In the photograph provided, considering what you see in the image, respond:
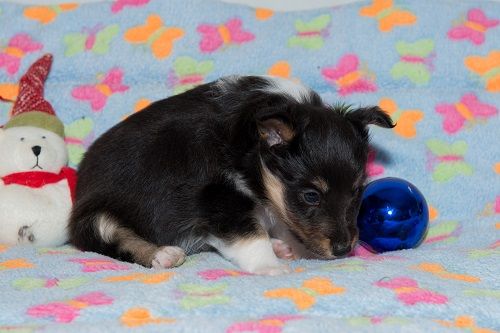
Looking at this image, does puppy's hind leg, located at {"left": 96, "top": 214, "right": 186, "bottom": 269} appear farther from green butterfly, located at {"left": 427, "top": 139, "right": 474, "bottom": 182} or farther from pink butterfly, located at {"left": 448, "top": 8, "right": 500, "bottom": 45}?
pink butterfly, located at {"left": 448, "top": 8, "right": 500, "bottom": 45}

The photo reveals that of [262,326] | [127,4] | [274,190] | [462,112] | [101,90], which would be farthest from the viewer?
[127,4]

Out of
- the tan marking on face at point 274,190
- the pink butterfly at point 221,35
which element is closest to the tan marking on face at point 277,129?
the tan marking on face at point 274,190

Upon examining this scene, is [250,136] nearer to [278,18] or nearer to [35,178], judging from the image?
[35,178]

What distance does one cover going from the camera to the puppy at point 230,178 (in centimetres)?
375

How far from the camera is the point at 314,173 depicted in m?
3.72

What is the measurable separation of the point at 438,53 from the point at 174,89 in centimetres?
174

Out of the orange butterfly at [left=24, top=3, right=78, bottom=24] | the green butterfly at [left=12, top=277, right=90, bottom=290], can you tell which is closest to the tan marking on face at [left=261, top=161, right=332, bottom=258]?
the green butterfly at [left=12, top=277, right=90, bottom=290]

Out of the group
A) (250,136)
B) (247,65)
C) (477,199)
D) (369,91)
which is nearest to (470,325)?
(250,136)

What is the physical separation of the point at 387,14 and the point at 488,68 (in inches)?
29.8

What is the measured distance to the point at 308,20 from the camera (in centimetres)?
537

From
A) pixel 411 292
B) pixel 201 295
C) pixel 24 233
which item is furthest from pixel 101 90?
pixel 411 292

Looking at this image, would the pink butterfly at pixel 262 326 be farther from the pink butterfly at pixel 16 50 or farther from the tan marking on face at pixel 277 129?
the pink butterfly at pixel 16 50

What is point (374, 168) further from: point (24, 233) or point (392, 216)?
point (24, 233)

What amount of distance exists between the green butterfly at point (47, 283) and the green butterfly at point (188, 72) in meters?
2.05
